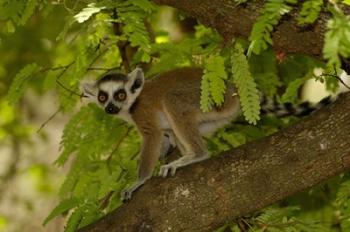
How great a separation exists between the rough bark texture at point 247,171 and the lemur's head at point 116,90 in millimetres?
1217

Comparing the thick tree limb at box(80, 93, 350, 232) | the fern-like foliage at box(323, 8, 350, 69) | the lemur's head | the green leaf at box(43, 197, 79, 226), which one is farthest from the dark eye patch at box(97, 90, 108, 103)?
the fern-like foliage at box(323, 8, 350, 69)

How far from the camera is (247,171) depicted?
419 centimetres

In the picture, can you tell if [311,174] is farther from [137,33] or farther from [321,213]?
[321,213]

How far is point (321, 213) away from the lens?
589 cm

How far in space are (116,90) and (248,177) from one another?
1777 mm

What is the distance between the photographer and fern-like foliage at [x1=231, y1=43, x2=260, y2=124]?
3738 millimetres

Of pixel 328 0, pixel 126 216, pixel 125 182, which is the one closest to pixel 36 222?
pixel 125 182

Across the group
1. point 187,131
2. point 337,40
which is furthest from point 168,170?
point 337,40

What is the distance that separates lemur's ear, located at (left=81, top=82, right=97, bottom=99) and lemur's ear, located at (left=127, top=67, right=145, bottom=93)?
1.20ft

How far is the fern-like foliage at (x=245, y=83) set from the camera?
3738 mm

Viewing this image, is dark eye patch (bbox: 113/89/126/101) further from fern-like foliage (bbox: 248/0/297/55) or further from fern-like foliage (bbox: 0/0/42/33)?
fern-like foliage (bbox: 248/0/297/55)

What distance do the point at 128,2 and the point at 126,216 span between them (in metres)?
1.36

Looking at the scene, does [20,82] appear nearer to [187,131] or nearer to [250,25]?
[187,131]

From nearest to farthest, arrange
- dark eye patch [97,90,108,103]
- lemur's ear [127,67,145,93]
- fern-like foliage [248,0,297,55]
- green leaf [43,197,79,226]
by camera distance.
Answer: fern-like foliage [248,0,297,55]
green leaf [43,197,79,226]
lemur's ear [127,67,145,93]
dark eye patch [97,90,108,103]
